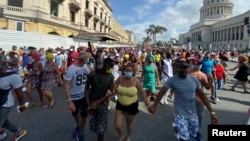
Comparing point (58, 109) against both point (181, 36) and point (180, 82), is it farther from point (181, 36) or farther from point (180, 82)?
point (181, 36)

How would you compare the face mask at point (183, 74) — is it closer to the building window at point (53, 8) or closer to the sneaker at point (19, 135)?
the sneaker at point (19, 135)

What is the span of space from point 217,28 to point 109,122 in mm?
101413

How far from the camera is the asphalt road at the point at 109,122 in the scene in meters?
4.73

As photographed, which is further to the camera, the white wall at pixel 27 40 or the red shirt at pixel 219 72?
the white wall at pixel 27 40

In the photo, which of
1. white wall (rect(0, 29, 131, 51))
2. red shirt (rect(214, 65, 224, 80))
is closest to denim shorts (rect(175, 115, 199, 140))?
red shirt (rect(214, 65, 224, 80))

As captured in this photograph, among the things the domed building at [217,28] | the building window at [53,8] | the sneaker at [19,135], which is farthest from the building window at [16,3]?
the domed building at [217,28]

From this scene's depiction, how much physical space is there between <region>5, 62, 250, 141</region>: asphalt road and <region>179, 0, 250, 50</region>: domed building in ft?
263

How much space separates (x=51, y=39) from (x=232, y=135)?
60.3 feet

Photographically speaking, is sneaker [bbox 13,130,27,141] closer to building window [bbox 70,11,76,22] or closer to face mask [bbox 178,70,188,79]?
face mask [bbox 178,70,188,79]

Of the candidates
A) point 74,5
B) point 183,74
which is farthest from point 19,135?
point 74,5

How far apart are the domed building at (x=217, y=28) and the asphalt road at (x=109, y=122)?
8005 centimetres

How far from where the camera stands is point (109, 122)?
5.73 m

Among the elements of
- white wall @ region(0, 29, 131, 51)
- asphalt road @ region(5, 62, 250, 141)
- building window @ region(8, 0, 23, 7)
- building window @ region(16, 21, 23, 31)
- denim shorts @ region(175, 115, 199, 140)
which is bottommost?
asphalt road @ region(5, 62, 250, 141)

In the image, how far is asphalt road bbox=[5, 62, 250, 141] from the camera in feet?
15.5
